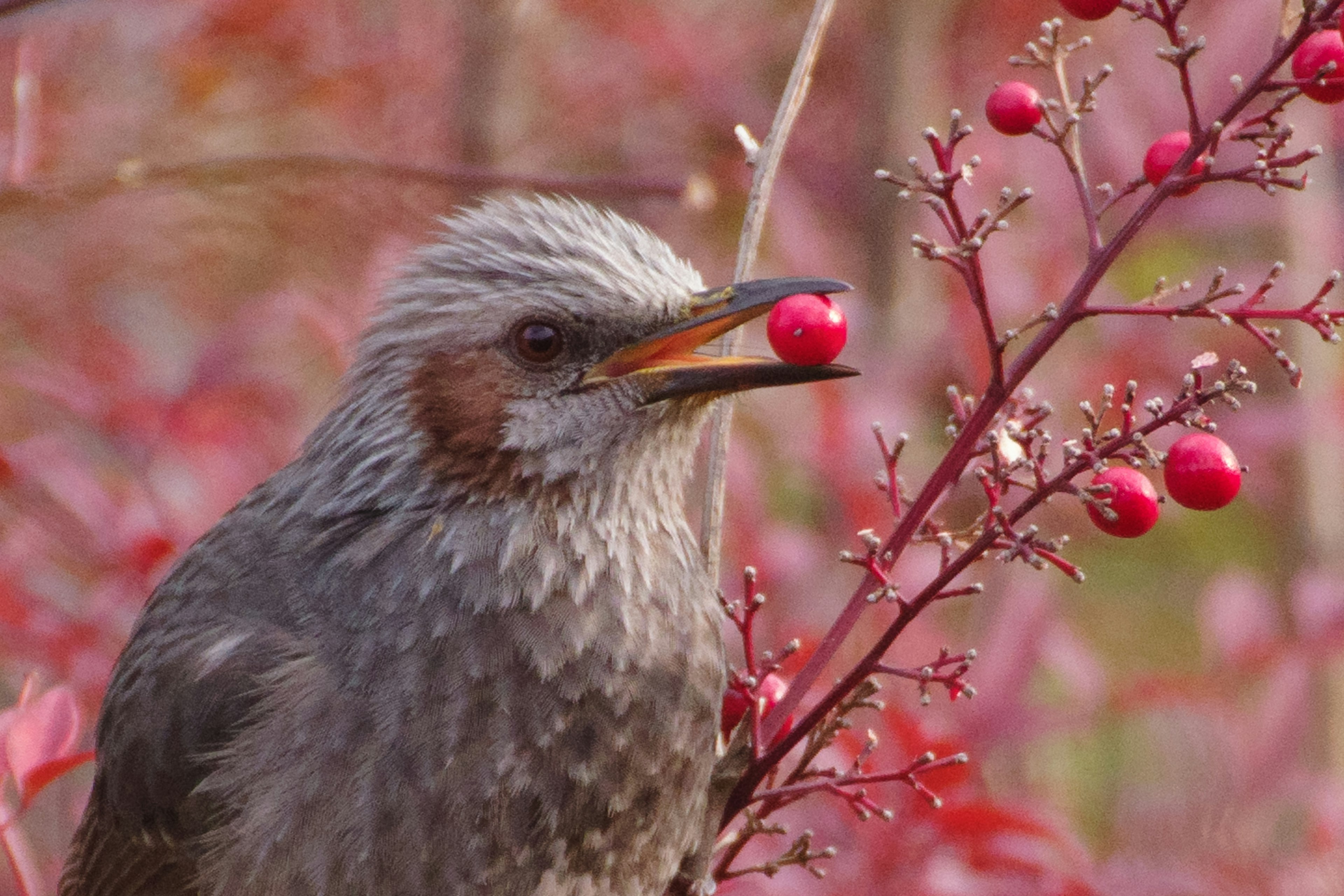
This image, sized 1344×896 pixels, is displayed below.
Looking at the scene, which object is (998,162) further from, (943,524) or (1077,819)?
(943,524)

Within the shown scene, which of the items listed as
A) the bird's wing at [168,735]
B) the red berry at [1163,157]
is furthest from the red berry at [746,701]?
the red berry at [1163,157]

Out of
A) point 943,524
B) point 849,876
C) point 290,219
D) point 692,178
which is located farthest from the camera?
point 290,219

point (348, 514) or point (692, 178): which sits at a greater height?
point (692, 178)

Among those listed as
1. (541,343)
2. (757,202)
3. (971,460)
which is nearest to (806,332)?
(757,202)

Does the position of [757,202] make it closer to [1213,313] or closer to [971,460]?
[971,460]

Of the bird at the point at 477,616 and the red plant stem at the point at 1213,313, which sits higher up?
the red plant stem at the point at 1213,313

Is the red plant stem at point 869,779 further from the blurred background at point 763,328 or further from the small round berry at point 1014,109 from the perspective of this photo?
the small round berry at point 1014,109

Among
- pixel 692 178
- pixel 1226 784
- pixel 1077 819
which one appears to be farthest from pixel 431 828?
pixel 1077 819

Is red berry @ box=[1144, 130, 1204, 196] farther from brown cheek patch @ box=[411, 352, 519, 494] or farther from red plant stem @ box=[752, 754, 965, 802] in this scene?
brown cheek patch @ box=[411, 352, 519, 494]
